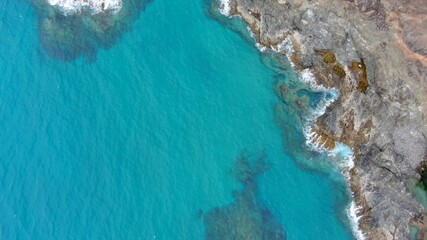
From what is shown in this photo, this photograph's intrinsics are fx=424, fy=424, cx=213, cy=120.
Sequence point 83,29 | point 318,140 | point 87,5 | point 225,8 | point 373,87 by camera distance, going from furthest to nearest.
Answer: point 87,5 → point 83,29 → point 225,8 → point 318,140 → point 373,87

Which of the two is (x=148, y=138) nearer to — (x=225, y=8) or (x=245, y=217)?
(x=245, y=217)

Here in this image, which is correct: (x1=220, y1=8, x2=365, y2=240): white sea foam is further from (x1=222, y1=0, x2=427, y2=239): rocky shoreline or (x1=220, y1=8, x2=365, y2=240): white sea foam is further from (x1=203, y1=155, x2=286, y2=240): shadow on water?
(x1=203, y1=155, x2=286, y2=240): shadow on water

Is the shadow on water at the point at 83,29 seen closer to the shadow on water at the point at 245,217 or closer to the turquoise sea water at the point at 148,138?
the turquoise sea water at the point at 148,138

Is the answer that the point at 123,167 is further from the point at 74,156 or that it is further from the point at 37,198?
the point at 37,198

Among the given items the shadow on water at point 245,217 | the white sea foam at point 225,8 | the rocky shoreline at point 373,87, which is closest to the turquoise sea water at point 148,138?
the shadow on water at point 245,217

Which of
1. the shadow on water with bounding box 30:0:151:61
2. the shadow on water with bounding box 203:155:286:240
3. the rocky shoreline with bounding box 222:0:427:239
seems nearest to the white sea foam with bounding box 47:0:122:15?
the shadow on water with bounding box 30:0:151:61

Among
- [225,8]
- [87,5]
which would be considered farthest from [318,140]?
[87,5]
